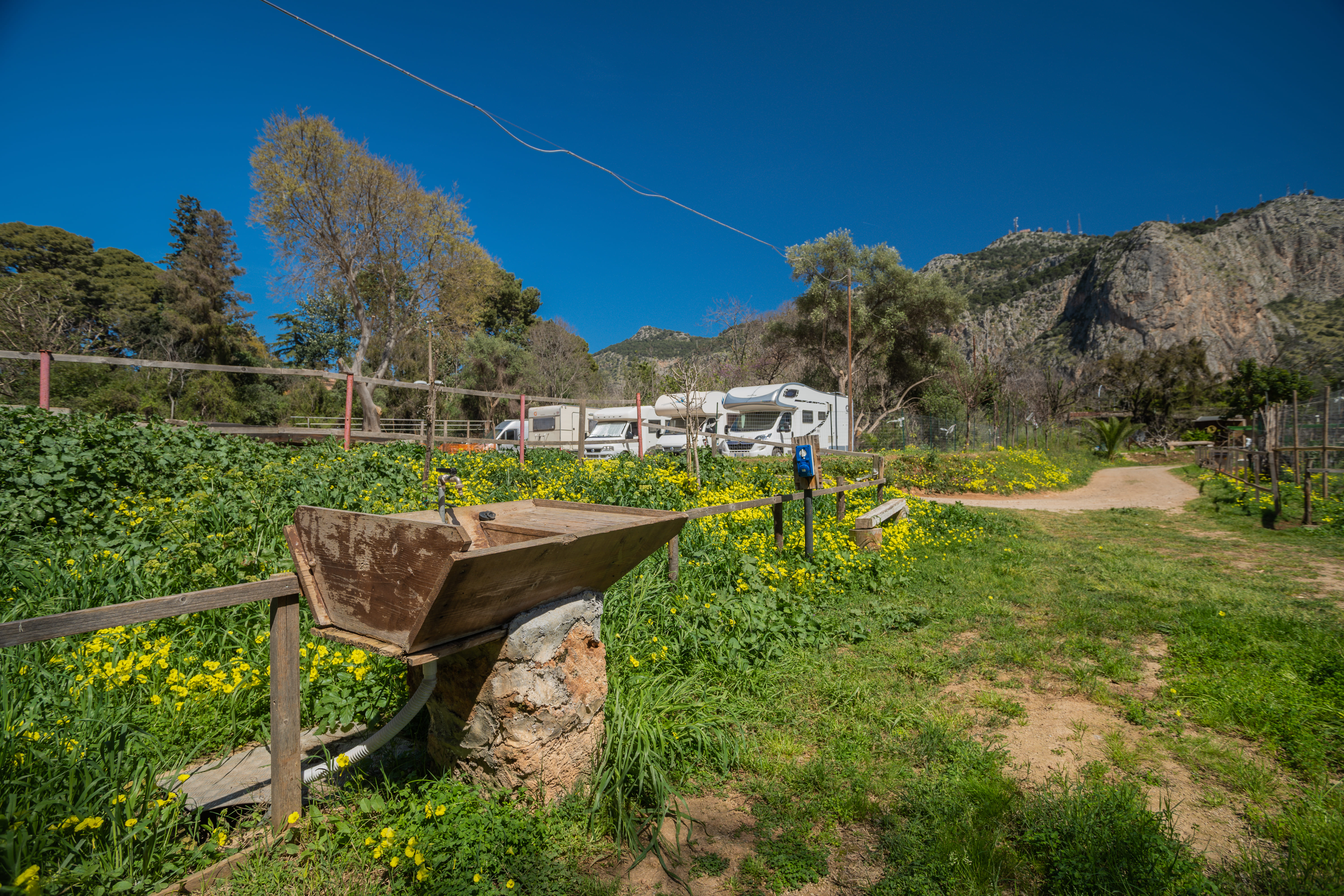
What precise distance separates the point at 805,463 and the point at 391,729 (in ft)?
15.1

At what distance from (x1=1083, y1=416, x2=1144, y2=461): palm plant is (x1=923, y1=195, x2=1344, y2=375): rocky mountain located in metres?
21.9

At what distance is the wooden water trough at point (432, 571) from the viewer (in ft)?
6.50

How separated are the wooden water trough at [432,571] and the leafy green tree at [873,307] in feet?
84.6

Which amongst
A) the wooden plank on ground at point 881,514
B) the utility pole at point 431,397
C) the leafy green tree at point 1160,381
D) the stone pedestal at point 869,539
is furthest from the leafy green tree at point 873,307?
the utility pole at point 431,397

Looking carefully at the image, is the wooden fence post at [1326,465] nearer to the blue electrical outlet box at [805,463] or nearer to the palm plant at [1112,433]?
the blue electrical outlet box at [805,463]

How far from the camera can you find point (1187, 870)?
2.17 meters

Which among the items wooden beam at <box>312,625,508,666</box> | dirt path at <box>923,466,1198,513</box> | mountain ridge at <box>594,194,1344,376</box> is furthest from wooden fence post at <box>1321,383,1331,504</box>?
mountain ridge at <box>594,194,1344,376</box>

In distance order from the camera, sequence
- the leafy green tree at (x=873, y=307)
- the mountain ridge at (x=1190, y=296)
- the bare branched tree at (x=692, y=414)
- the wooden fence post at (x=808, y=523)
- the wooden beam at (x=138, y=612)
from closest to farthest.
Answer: the wooden beam at (x=138, y=612)
the wooden fence post at (x=808, y=523)
the bare branched tree at (x=692, y=414)
the leafy green tree at (x=873, y=307)
the mountain ridge at (x=1190, y=296)

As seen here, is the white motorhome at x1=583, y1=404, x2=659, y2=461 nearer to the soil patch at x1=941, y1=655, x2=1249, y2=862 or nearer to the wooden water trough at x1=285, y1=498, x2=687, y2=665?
the soil patch at x1=941, y1=655, x2=1249, y2=862

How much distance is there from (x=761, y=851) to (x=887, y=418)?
2599 cm

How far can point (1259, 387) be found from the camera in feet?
78.7

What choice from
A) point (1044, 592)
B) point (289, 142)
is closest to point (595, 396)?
point (289, 142)

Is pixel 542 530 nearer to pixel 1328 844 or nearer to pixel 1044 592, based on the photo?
pixel 1328 844

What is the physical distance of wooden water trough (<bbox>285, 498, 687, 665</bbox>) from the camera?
198 cm
